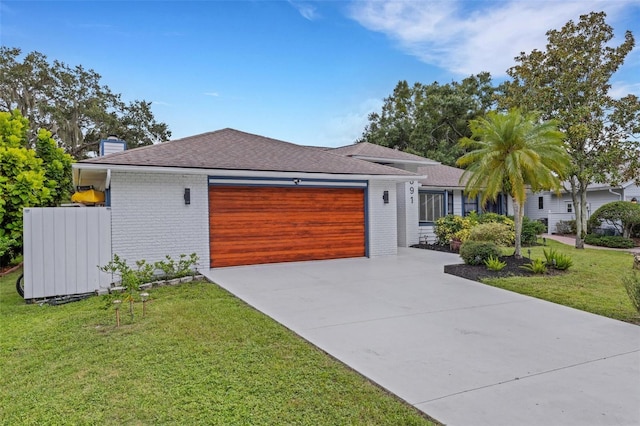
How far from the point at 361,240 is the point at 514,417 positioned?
31.3 ft

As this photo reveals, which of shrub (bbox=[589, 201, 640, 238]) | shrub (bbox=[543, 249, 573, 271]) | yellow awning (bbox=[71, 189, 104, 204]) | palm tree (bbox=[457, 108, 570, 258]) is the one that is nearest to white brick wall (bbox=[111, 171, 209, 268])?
yellow awning (bbox=[71, 189, 104, 204])

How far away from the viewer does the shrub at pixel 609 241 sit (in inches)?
657

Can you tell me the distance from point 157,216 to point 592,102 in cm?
1710

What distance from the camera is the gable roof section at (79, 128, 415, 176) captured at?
940 cm

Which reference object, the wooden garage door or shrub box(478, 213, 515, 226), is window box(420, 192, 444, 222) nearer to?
shrub box(478, 213, 515, 226)

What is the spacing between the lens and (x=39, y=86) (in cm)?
2486

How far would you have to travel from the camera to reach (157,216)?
30.8ft

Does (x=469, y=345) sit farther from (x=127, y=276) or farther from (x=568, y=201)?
(x=568, y=201)

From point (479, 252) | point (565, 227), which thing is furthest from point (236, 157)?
point (565, 227)

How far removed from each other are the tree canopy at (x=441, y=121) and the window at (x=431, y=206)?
12690 millimetres

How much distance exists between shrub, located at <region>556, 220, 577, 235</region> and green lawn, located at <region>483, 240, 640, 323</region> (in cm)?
1205

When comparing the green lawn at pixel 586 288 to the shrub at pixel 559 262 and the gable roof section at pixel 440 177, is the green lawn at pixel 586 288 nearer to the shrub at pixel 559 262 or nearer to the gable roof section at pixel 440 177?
the shrub at pixel 559 262

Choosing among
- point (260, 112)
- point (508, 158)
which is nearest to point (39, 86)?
point (260, 112)

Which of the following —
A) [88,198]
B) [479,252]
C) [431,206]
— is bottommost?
[479,252]
